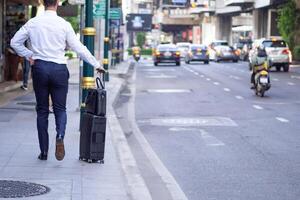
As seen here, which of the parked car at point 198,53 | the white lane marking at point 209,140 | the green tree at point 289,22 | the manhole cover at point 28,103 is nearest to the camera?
the white lane marking at point 209,140

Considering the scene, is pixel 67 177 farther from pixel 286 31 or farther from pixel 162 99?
pixel 286 31

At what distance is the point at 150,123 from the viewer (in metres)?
15.8

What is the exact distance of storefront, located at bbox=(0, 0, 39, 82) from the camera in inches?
926

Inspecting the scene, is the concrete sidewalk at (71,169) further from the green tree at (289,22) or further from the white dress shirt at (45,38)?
the green tree at (289,22)

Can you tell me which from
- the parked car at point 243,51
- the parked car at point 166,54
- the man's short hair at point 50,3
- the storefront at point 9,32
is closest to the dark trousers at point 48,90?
the man's short hair at point 50,3

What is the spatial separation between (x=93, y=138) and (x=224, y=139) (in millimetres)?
4241

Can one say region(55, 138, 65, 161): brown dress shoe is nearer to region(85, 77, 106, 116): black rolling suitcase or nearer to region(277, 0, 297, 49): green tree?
region(85, 77, 106, 116): black rolling suitcase

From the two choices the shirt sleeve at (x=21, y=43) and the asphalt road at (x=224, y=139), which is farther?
the shirt sleeve at (x=21, y=43)

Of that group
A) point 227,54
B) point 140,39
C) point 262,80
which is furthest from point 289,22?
point 140,39

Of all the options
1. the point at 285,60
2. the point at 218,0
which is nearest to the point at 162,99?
the point at 285,60

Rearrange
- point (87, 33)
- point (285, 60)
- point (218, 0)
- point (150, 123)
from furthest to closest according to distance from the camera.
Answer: point (218, 0)
point (285, 60)
point (150, 123)
point (87, 33)

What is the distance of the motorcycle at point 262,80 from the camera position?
2300 cm

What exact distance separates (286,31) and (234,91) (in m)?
29.8

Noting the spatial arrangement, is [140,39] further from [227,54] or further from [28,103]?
[28,103]
